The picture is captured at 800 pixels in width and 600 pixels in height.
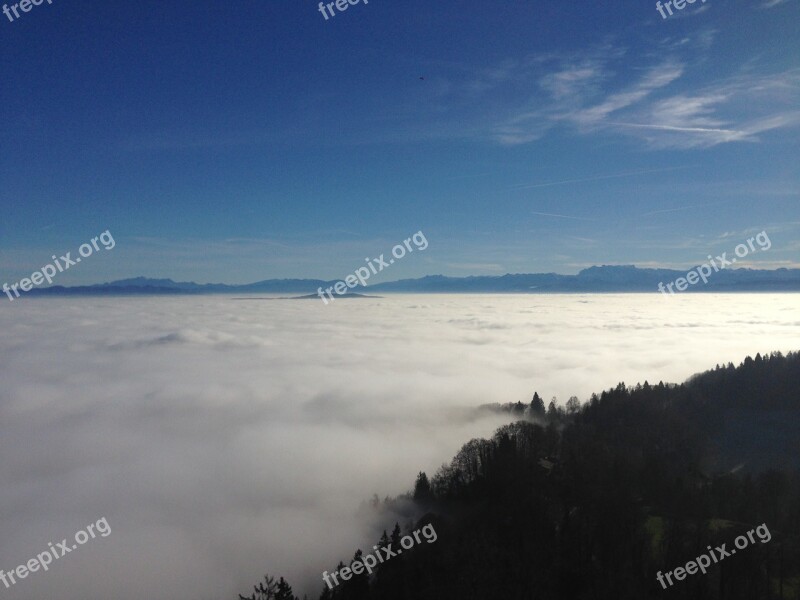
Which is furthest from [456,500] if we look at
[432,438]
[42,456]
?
[42,456]

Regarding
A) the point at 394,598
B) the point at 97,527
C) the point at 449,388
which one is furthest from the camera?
the point at 449,388

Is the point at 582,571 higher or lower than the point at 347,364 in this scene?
lower

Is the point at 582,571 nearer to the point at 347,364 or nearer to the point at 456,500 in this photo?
the point at 456,500

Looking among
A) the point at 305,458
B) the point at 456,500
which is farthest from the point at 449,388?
the point at 456,500

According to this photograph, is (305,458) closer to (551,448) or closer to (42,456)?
(551,448)

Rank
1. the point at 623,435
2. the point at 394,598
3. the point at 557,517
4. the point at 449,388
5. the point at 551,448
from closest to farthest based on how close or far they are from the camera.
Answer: the point at 394,598 < the point at 557,517 < the point at 551,448 < the point at 623,435 < the point at 449,388

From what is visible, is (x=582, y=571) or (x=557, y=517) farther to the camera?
(x=557, y=517)

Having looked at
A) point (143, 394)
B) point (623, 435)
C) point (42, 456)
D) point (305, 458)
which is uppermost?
point (143, 394)
